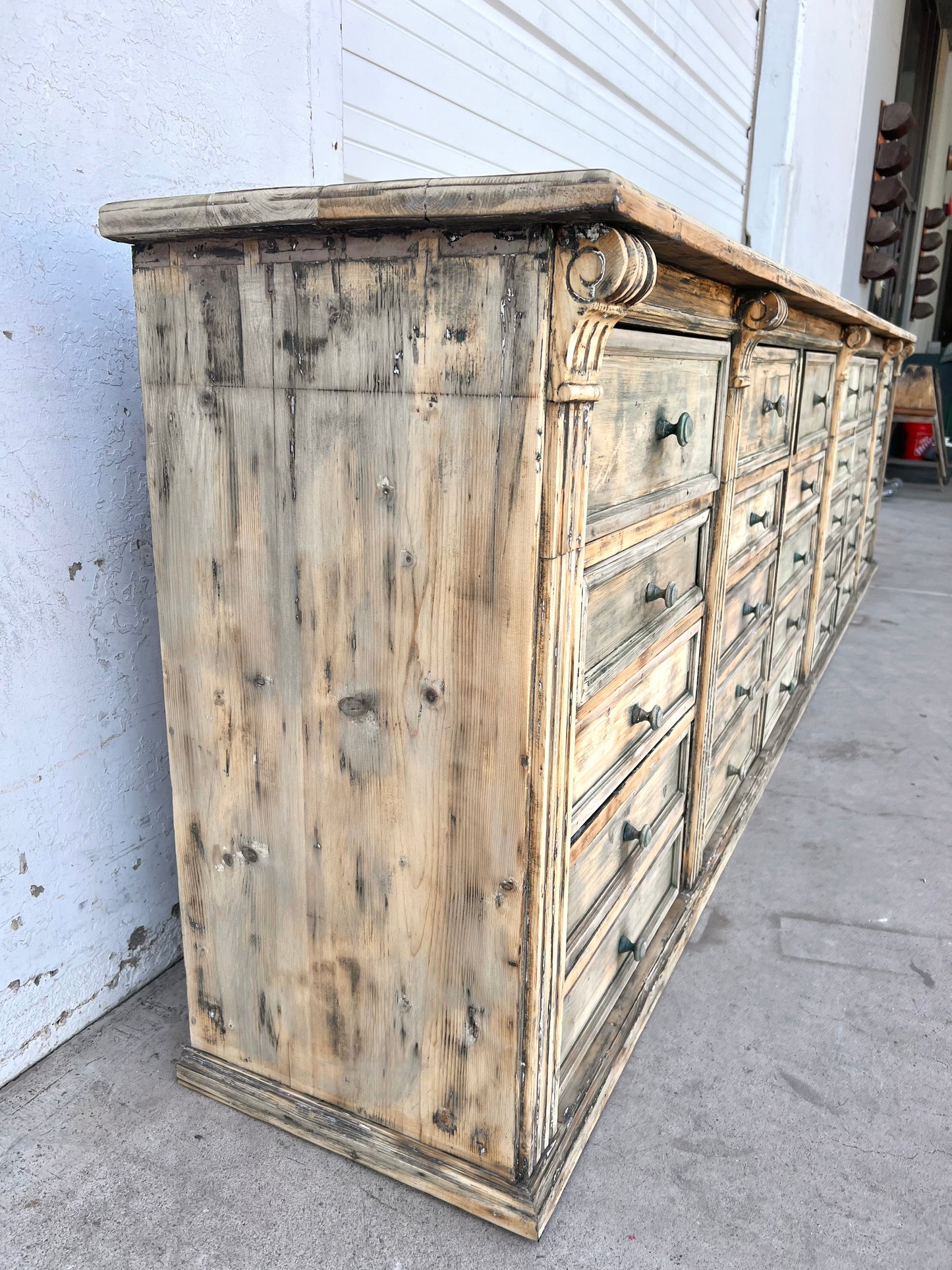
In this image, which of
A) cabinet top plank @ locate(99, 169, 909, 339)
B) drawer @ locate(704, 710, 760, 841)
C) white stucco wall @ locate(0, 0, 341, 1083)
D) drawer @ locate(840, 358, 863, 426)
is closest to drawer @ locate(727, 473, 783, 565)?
drawer @ locate(704, 710, 760, 841)

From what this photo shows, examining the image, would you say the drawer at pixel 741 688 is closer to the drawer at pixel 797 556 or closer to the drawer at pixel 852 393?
the drawer at pixel 797 556

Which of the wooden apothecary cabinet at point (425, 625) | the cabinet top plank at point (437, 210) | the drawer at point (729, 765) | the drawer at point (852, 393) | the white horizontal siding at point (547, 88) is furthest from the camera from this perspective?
the drawer at point (852, 393)

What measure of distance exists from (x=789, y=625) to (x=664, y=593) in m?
1.69

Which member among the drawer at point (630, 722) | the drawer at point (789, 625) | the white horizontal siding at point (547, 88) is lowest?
the drawer at point (789, 625)

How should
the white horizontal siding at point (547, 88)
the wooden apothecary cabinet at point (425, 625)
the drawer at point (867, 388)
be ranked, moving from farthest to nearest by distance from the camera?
1. the drawer at point (867, 388)
2. the white horizontal siding at point (547, 88)
3. the wooden apothecary cabinet at point (425, 625)

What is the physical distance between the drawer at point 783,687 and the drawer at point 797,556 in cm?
28

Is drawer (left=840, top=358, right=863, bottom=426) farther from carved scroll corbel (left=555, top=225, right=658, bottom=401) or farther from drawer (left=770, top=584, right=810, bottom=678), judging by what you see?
carved scroll corbel (left=555, top=225, right=658, bottom=401)

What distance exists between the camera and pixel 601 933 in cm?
161

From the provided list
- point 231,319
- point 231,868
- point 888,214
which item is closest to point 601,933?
point 231,868

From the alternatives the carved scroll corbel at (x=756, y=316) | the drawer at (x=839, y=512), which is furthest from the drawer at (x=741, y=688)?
the drawer at (x=839, y=512)

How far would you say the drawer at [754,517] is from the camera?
217cm

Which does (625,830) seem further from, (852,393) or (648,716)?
(852,393)

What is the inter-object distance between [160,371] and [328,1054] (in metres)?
1.09

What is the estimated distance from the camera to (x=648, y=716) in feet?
5.34
